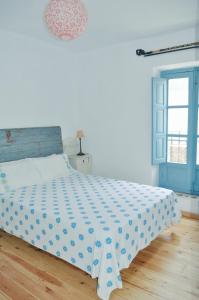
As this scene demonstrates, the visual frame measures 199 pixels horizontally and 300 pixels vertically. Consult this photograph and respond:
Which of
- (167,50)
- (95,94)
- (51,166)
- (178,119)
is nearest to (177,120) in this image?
(178,119)

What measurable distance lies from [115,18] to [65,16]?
1.28m

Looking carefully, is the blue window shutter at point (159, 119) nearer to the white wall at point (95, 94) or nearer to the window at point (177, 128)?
the window at point (177, 128)

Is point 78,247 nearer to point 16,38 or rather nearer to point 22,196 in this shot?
point 22,196

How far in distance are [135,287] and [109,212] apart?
0.66 meters

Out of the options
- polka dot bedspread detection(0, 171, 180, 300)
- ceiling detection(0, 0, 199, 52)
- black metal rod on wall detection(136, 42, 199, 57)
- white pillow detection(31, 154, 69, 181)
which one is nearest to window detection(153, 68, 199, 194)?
black metal rod on wall detection(136, 42, 199, 57)

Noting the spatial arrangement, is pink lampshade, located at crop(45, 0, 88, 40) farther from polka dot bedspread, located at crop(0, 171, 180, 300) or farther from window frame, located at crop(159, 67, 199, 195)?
window frame, located at crop(159, 67, 199, 195)

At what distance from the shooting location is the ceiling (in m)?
2.47

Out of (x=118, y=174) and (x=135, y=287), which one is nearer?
(x=135, y=287)

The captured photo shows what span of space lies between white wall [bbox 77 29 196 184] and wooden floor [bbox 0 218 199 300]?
1.52 metres

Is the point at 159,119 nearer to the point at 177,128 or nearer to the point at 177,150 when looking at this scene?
the point at 177,128

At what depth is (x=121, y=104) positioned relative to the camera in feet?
13.1

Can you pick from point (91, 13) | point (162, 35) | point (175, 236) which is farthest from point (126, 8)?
point (175, 236)

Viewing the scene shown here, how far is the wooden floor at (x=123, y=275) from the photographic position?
1979 millimetres

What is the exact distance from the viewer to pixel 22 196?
9.13ft
